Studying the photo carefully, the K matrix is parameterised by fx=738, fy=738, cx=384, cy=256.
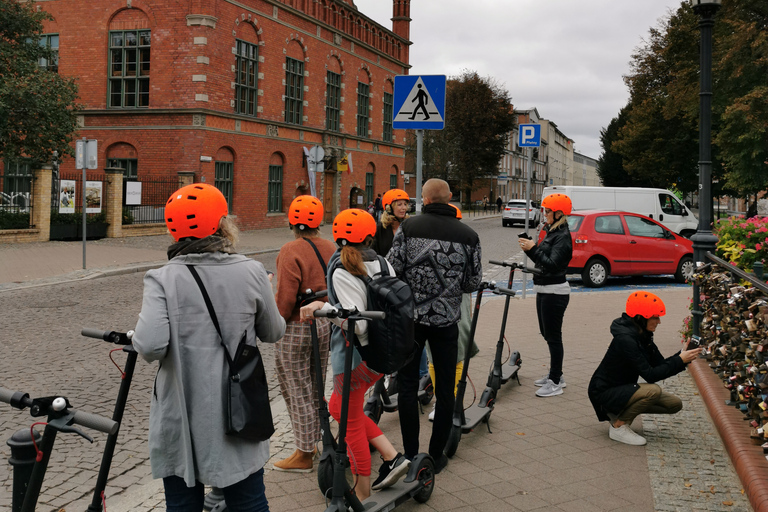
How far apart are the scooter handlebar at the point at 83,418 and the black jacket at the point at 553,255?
465cm

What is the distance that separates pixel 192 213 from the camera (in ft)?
9.66

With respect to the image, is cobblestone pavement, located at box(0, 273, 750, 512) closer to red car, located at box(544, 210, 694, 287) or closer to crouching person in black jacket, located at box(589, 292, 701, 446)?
crouching person in black jacket, located at box(589, 292, 701, 446)

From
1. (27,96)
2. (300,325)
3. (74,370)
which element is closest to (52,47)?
(27,96)

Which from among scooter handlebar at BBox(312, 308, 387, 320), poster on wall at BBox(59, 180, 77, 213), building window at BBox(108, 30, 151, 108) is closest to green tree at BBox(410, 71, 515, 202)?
building window at BBox(108, 30, 151, 108)

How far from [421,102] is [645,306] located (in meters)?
3.38

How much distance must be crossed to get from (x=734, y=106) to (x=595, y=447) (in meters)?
25.2

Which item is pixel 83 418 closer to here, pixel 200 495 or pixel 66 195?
pixel 200 495

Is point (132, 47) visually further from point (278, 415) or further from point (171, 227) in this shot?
point (171, 227)

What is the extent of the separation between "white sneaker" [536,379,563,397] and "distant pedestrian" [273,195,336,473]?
8.61 ft

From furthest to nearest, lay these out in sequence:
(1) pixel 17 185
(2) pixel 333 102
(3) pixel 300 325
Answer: (2) pixel 333 102 < (1) pixel 17 185 < (3) pixel 300 325

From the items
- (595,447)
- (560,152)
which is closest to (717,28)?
(595,447)

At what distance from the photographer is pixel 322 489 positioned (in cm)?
412

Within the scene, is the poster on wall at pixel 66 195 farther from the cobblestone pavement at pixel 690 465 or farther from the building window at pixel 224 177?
the cobblestone pavement at pixel 690 465

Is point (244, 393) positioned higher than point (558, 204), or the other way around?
point (558, 204)
